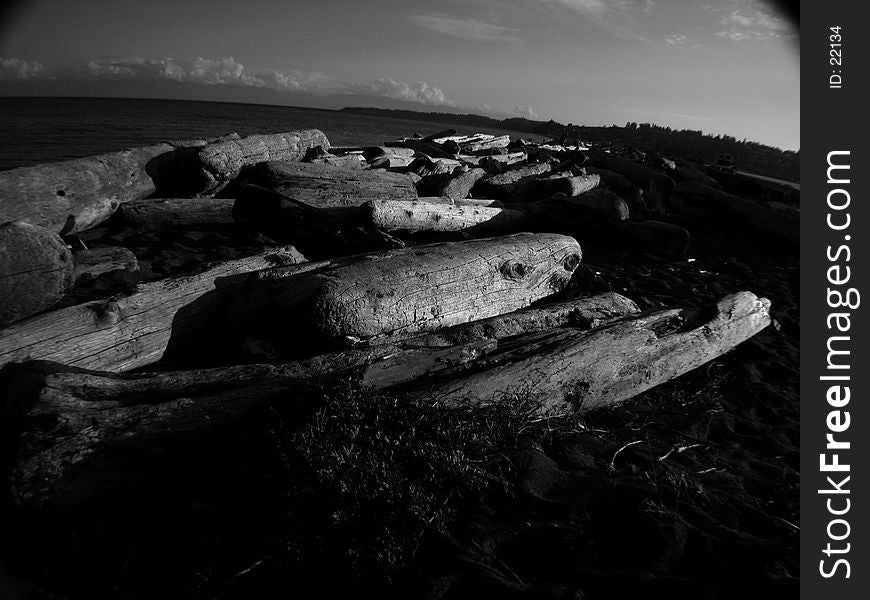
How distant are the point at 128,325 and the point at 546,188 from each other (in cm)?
1014

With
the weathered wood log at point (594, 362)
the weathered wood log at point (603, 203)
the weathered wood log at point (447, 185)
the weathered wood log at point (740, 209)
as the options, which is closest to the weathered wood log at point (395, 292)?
the weathered wood log at point (594, 362)

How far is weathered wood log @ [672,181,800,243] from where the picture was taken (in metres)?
11.1

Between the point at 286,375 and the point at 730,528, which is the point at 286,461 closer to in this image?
the point at 286,375

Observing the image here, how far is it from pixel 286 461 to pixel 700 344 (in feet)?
14.0

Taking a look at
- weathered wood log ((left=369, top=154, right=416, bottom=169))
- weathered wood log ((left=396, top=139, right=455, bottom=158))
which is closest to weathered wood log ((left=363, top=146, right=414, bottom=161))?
weathered wood log ((left=369, top=154, right=416, bottom=169))

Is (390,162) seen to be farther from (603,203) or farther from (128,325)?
(128,325)

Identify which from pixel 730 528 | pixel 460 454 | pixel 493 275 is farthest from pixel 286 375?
pixel 730 528

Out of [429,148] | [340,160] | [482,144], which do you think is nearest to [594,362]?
[340,160]

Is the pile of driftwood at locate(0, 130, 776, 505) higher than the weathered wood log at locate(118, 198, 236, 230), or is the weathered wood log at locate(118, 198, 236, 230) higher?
the weathered wood log at locate(118, 198, 236, 230)

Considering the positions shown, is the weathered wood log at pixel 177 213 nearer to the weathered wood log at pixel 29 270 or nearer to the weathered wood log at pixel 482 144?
the weathered wood log at pixel 29 270

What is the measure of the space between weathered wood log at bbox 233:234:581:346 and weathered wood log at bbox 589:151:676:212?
10525 mm

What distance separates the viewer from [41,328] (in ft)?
11.2

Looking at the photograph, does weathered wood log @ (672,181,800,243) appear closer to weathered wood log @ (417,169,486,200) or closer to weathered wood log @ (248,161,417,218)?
weathered wood log @ (417,169,486,200)

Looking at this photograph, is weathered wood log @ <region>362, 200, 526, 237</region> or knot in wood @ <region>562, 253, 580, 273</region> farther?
weathered wood log @ <region>362, 200, 526, 237</region>
